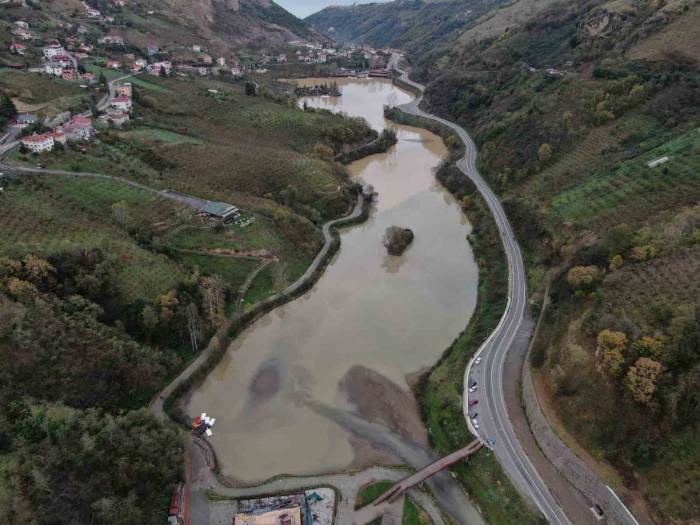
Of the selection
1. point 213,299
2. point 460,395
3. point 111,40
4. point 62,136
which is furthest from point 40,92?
point 460,395

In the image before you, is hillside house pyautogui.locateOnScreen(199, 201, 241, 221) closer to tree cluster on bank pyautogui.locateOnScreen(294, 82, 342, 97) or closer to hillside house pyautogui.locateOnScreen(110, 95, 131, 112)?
hillside house pyautogui.locateOnScreen(110, 95, 131, 112)

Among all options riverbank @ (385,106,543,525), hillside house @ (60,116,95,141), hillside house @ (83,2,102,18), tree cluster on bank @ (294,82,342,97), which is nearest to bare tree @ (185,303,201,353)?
riverbank @ (385,106,543,525)

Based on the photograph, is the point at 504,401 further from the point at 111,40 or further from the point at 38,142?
the point at 111,40

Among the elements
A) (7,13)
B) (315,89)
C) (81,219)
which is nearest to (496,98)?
(315,89)

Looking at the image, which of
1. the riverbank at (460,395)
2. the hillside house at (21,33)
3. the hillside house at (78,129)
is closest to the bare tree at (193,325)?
the riverbank at (460,395)

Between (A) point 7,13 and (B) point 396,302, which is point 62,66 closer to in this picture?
(A) point 7,13

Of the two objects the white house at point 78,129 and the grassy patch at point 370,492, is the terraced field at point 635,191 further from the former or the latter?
the white house at point 78,129
